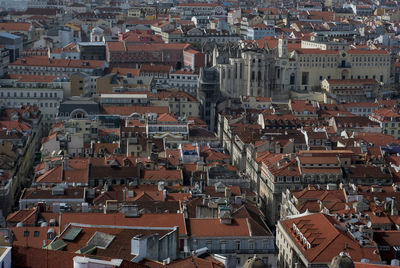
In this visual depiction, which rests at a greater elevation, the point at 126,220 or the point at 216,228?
the point at 126,220

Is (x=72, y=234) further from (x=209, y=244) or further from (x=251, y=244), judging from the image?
(x=251, y=244)

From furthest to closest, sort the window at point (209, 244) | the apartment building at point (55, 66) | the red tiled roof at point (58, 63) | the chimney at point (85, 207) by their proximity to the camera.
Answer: the red tiled roof at point (58, 63)
the apartment building at point (55, 66)
the chimney at point (85, 207)
the window at point (209, 244)

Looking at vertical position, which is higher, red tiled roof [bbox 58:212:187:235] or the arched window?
red tiled roof [bbox 58:212:187:235]

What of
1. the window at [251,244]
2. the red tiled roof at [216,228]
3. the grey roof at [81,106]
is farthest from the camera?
the grey roof at [81,106]

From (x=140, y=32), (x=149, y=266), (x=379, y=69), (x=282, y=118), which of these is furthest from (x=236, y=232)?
(x=140, y=32)

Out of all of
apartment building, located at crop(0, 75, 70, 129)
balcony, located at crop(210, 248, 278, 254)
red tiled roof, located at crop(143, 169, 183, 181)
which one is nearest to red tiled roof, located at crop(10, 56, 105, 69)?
apartment building, located at crop(0, 75, 70, 129)

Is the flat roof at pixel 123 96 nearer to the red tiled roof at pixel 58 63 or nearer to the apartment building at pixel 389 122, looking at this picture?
the red tiled roof at pixel 58 63

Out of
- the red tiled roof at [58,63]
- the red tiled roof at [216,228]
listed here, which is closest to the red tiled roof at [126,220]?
the red tiled roof at [216,228]

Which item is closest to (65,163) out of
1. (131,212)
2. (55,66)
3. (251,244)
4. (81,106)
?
(131,212)

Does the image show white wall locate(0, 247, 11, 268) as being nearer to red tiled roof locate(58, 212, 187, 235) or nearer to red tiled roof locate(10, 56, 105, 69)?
Result: red tiled roof locate(58, 212, 187, 235)
